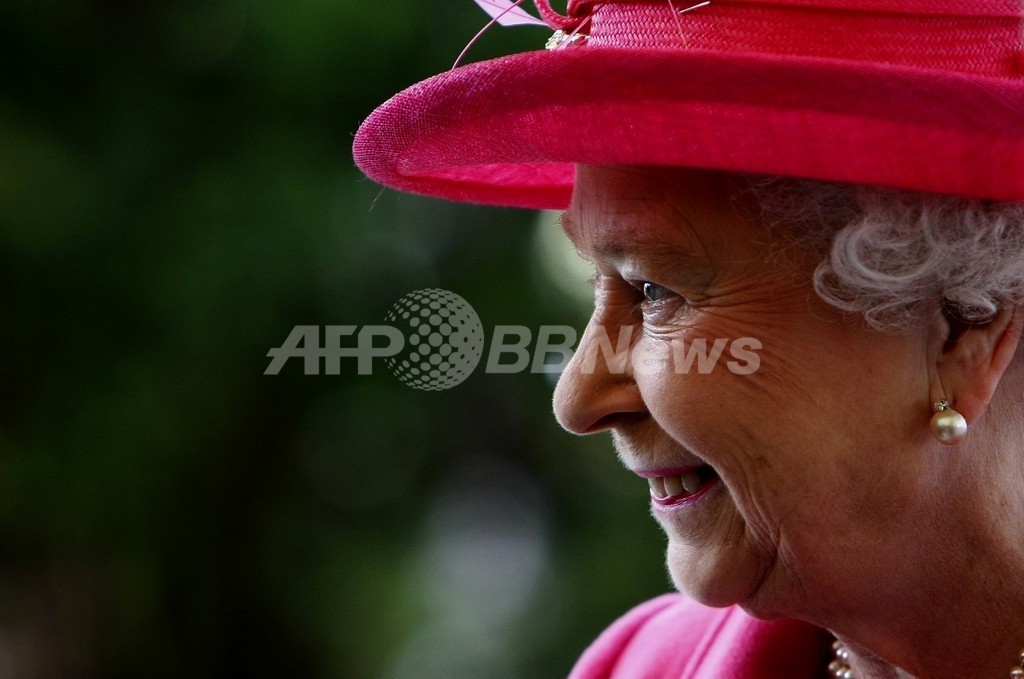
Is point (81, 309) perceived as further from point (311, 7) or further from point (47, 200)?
→ point (311, 7)

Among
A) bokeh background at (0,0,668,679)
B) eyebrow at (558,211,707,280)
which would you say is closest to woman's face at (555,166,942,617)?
eyebrow at (558,211,707,280)

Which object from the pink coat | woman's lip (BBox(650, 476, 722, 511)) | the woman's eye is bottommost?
the pink coat

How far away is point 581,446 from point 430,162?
3.47ft

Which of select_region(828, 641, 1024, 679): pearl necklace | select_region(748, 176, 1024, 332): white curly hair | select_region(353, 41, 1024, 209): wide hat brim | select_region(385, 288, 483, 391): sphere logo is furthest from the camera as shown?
select_region(385, 288, 483, 391): sphere logo

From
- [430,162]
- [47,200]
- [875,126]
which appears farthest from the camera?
[47,200]

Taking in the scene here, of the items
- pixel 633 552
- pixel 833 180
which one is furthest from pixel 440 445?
pixel 833 180

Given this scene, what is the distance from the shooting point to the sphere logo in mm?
1747

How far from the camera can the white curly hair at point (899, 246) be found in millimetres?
978

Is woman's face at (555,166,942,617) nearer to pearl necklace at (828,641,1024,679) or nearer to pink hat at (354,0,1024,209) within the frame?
pink hat at (354,0,1024,209)

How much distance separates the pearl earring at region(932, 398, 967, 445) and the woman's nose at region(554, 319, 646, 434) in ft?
0.94

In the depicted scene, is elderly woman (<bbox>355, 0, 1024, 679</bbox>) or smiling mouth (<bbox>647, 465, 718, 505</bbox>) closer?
elderly woman (<bbox>355, 0, 1024, 679</bbox>)

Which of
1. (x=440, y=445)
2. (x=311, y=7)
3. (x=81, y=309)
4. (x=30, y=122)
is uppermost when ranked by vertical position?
(x=311, y=7)

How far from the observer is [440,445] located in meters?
2.05

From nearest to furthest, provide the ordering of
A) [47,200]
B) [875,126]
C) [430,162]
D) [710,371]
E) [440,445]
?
[875,126], [710,371], [430,162], [47,200], [440,445]
